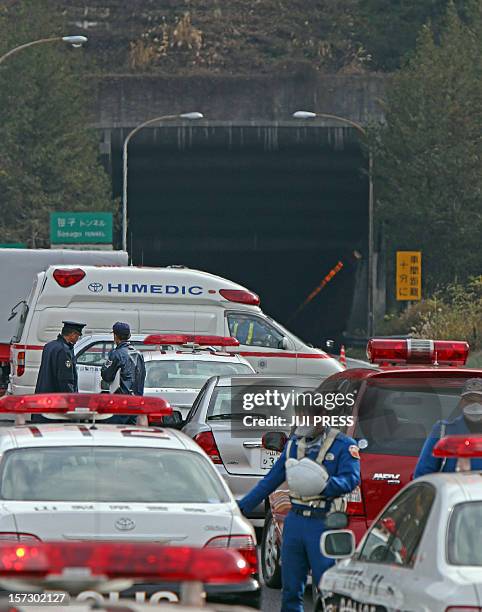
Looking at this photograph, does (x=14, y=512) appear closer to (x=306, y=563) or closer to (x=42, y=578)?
(x=306, y=563)

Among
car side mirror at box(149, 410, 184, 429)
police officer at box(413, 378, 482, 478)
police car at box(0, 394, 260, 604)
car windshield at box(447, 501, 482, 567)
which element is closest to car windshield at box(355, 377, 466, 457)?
police officer at box(413, 378, 482, 478)

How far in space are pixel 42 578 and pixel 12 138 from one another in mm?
60245

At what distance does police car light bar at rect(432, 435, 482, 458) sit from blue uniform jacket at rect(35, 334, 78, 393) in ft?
34.2

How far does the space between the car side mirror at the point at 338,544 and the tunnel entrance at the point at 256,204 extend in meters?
55.2

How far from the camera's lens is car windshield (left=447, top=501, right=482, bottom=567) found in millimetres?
7082

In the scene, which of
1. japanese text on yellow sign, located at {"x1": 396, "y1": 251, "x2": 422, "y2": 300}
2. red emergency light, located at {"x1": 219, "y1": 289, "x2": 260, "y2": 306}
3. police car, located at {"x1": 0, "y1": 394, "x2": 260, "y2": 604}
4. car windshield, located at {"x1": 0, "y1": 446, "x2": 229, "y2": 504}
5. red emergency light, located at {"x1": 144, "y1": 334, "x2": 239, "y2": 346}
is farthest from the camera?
japanese text on yellow sign, located at {"x1": 396, "y1": 251, "x2": 422, "y2": 300}

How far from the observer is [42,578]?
5.57 meters

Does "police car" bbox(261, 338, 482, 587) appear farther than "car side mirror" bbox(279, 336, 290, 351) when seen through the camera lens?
No

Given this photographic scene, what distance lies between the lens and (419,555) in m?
7.20

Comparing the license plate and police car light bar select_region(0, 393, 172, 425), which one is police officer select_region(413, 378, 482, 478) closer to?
police car light bar select_region(0, 393, 172, 425)

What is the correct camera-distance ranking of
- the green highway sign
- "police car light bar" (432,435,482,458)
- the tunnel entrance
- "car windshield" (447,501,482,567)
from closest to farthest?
1. "car windshield" (447,501,482,567)
2. "police car light bar" (432,435,482,458)
3. the green highway sign
4. the tunnel entrance

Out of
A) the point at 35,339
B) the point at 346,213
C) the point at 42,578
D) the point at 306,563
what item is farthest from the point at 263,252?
the point at 42,578

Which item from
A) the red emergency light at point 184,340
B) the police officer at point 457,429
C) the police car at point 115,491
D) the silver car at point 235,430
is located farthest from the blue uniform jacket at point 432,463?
the red emergency light at point 184,340

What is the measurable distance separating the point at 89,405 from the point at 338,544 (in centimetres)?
320
